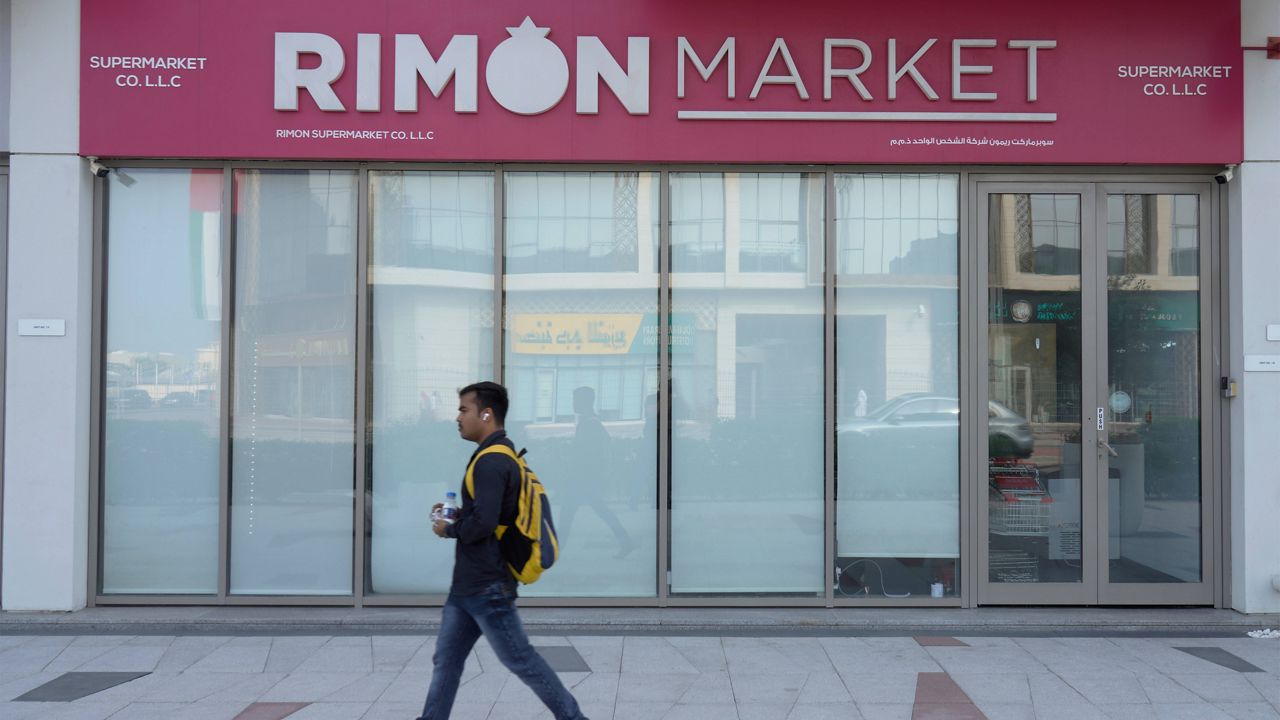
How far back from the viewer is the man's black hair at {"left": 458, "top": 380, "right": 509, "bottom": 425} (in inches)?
188

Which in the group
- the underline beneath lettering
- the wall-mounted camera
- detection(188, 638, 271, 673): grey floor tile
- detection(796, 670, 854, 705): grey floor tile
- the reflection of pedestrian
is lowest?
detection(188, 638, 271, 673): grey floor tile

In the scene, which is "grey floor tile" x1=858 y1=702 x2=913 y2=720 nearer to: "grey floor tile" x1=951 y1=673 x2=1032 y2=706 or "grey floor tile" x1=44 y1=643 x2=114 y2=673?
"grey floor tile" x1=951 y1=673 x2=1032 y2=706

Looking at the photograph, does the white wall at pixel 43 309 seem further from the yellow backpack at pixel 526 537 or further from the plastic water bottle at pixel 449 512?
the yellow backpack at pixel 526 537

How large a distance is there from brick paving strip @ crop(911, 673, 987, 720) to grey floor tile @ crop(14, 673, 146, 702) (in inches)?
186

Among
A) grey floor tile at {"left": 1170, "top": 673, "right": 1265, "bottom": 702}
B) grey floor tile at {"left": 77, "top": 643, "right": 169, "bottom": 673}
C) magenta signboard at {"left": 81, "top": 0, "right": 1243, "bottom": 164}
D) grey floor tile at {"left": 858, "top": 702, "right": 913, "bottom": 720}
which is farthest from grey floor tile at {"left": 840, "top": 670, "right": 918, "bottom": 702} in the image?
A: grey floor tile at {"left": 77, "top": 643, "right": 169, "bottom": 673}

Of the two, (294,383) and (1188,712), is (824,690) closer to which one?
(1188,712)

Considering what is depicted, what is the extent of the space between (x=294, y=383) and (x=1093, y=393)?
6263 mm

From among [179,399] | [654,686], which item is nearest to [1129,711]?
[654,686]

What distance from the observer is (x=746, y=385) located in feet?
26.1

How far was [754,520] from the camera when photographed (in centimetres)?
793

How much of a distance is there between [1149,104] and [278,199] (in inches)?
267

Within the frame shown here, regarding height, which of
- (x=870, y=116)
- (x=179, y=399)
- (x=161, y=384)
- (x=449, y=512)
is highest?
(x=870, y=116)

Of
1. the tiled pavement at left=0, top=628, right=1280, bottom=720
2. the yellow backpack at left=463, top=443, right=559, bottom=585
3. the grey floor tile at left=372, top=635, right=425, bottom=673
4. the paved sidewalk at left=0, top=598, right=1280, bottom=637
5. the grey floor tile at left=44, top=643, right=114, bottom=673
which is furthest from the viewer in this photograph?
the paved sidewalk at left=0, top=598, right=1280, bottom=637

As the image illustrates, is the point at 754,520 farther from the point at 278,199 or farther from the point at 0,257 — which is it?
the point at 0,257
